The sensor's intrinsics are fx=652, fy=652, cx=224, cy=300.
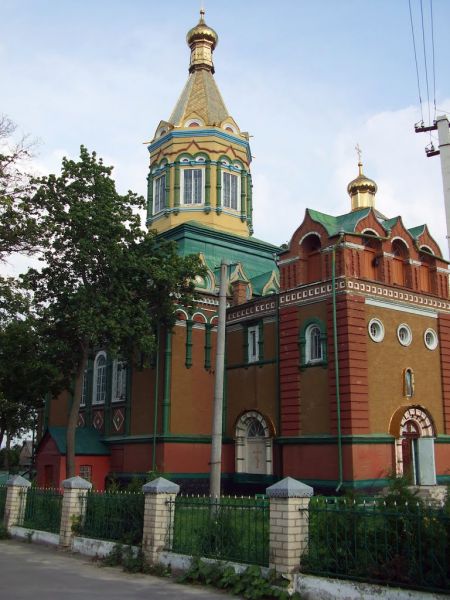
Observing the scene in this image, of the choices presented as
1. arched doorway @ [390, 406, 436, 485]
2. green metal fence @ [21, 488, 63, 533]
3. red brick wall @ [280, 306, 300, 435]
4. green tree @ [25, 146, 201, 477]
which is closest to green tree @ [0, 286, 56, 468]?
green tree @ [25, 146, 201, 477]

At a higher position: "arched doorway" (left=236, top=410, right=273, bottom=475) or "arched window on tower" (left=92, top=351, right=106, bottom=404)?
"arched window on tower" (left=92, top=351, right=106, bottom=404)

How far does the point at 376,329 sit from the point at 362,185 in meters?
9.98

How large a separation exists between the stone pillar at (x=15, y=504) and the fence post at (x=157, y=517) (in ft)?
18.5

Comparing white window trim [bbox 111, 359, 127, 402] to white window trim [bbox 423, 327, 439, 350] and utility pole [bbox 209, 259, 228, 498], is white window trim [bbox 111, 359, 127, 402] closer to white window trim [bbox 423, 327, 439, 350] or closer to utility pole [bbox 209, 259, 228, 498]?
white window trim [bbox 423, 327, 439, 350]

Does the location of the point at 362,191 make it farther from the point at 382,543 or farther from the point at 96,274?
the point at 382,543

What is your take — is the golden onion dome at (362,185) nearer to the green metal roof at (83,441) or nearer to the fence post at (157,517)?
the green metal roof at (83,441)

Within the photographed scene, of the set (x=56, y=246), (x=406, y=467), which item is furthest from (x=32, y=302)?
(x=406, y=467)

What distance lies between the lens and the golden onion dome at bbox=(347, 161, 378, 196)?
2661 cm

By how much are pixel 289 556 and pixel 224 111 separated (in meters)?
22.2

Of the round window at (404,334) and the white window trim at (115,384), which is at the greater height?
the round window at (404,334)

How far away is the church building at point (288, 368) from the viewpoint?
58.0ft

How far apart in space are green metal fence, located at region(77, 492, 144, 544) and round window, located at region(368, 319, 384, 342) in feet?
29.8

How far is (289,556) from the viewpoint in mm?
8594

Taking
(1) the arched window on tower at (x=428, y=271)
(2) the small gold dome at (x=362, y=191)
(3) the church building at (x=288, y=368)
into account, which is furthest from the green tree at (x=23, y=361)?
(2) the small gold dome at (x=362, y=191)
